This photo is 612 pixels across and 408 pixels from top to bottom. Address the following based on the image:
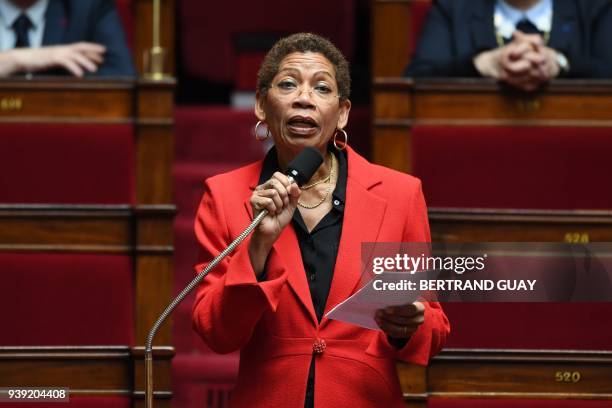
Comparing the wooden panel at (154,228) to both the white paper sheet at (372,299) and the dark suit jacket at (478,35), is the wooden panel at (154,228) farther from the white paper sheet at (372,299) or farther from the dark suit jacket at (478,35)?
the white paper sheet at (372,299)

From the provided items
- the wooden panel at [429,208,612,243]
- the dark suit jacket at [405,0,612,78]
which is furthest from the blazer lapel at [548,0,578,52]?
the wooden panel at [429,208,612,243]

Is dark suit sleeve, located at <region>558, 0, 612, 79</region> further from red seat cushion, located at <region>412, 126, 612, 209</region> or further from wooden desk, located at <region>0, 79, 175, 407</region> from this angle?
wooden desk, located at <region>0, 79, 175, 407</region>

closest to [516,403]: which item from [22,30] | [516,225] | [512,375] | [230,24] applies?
[512,375]

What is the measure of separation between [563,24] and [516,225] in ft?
1.14

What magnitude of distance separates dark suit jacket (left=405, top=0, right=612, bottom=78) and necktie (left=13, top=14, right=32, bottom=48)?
489 mm

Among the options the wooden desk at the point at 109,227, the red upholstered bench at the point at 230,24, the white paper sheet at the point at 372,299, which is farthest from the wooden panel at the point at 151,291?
the red upholstered bench at the point at 230,24

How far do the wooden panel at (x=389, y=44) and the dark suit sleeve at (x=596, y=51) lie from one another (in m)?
0.19

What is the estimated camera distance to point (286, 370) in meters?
0.91

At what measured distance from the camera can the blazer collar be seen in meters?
0.92

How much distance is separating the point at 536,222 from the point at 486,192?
0.07m

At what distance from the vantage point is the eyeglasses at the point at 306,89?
98 centimetres

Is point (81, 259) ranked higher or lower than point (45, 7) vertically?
lower

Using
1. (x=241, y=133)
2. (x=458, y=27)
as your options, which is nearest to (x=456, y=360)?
(x=458, y=27)

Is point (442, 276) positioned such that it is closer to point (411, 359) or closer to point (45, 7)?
point (411, 359)
